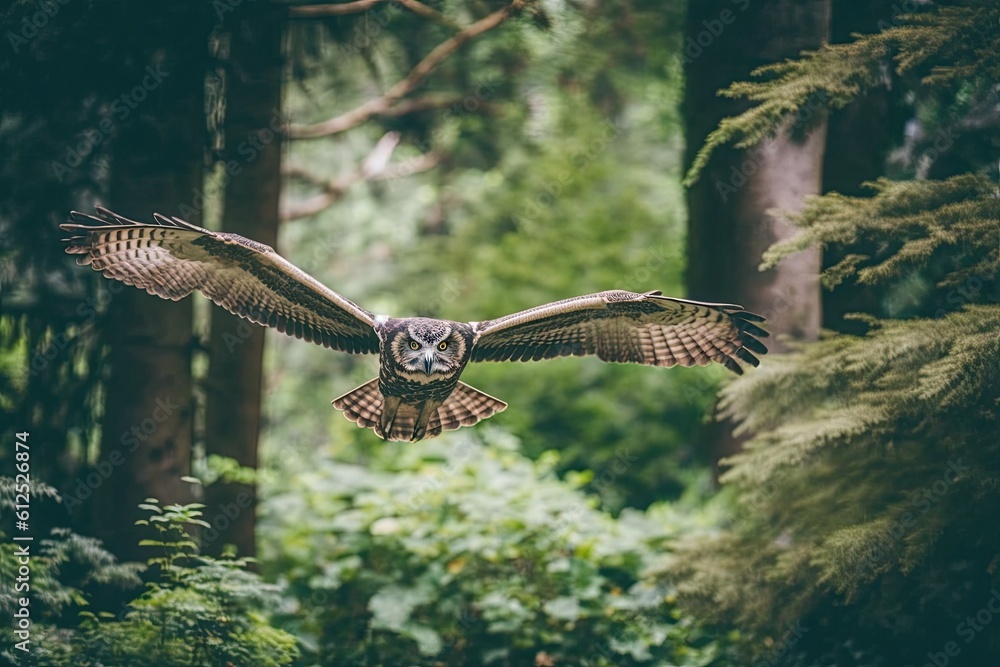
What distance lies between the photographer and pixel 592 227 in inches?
402

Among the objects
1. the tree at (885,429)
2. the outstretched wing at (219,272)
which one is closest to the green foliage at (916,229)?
the tree at (885,429)

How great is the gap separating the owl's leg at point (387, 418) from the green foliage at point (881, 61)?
82.6 inches

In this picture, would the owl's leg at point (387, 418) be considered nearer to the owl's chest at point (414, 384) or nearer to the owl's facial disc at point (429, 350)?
the owl's chest at point (414, 384)

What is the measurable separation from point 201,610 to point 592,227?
256 inches

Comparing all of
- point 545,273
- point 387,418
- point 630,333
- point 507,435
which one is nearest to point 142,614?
point 387,418

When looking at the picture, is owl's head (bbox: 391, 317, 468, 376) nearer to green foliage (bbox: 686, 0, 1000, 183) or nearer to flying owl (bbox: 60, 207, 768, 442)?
flying owl (bbox: 60, 207, 768, 442)

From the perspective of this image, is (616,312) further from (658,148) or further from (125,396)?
(658,148)

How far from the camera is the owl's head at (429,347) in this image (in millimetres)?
4516

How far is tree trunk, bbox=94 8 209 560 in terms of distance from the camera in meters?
5.77

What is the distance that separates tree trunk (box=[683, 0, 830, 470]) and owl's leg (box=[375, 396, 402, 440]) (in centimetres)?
259

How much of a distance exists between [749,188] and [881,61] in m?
1.32

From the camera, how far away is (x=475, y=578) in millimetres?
6336

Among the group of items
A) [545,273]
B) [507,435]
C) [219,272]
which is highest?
[545,273]

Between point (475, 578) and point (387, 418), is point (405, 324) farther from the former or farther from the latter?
point (475, 578)
